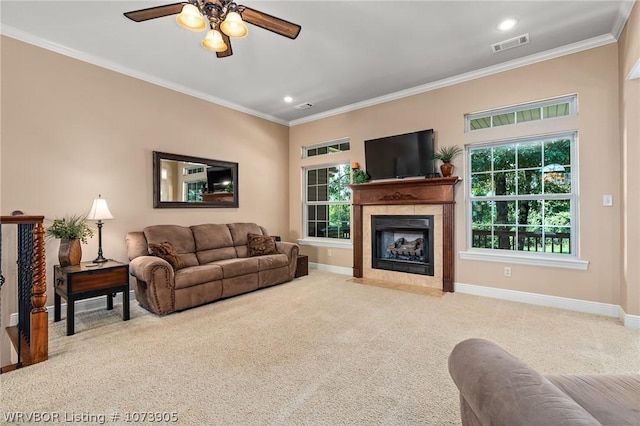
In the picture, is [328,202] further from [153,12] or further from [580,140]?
[153,12]

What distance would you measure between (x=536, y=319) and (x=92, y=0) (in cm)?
535

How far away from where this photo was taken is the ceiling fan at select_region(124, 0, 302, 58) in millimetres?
2191

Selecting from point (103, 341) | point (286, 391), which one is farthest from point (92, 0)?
point (286, 391)

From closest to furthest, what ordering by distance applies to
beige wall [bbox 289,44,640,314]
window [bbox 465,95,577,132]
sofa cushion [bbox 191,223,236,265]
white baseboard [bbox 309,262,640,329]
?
1. white baseboard [bbox 309,262,640,329]
2. beige wall [bbox 289,44,640,314]
3. window [bbox 465,95,577,132]
4. sofa cushion [bbox 191,223,236,265]

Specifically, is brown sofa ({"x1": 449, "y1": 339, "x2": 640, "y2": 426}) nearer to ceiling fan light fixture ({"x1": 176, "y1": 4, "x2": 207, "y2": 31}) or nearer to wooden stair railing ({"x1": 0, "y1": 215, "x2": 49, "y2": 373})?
ceiling fan light fixture ({"x1": 176, "y1": 4, "x2": 207, "y2": 31})

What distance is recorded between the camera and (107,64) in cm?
385

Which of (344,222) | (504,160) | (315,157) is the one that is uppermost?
(315,157)

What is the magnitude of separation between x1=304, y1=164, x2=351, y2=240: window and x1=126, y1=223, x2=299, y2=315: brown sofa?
1.18 m

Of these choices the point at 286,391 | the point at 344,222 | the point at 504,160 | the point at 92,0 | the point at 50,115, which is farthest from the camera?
the point at 344,222

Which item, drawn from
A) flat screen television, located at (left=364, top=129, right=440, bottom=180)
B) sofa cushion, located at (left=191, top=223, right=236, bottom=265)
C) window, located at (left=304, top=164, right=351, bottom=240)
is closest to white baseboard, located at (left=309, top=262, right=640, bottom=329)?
flat screen television, located at (left=364, top=129, right=440, bottom=180)

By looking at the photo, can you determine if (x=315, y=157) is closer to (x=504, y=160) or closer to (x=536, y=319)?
(x=504, y=160)

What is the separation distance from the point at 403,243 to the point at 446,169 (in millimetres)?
1381

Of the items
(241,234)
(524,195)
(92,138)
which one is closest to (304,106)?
(241,234)

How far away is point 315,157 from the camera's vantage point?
240 inches
